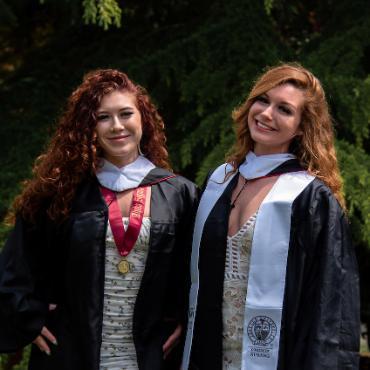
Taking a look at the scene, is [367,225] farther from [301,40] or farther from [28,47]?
[28,47]

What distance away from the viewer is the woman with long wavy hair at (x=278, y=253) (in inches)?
108

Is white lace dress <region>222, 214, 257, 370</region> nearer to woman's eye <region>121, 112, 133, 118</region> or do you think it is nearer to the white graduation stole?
the white graduation stole

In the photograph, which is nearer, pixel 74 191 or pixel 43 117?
pixel 74 191

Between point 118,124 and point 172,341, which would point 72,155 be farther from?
point 172,341

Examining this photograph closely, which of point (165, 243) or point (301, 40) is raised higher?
point (301, 40)

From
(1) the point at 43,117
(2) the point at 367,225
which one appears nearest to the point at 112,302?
(2) the point at 367,225

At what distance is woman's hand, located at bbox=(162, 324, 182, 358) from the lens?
10.3 ft

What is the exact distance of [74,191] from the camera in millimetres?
3100

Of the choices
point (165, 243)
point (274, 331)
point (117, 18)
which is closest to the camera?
point (274, 331)

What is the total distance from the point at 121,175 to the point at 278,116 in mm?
711

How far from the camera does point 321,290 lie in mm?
2709

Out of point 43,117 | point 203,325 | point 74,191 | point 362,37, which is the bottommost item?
point 203,325

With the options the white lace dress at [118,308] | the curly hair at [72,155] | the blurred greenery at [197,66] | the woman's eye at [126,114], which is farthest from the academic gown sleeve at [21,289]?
the blurred greenery at [197,66]

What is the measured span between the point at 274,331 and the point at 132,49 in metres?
2.84
